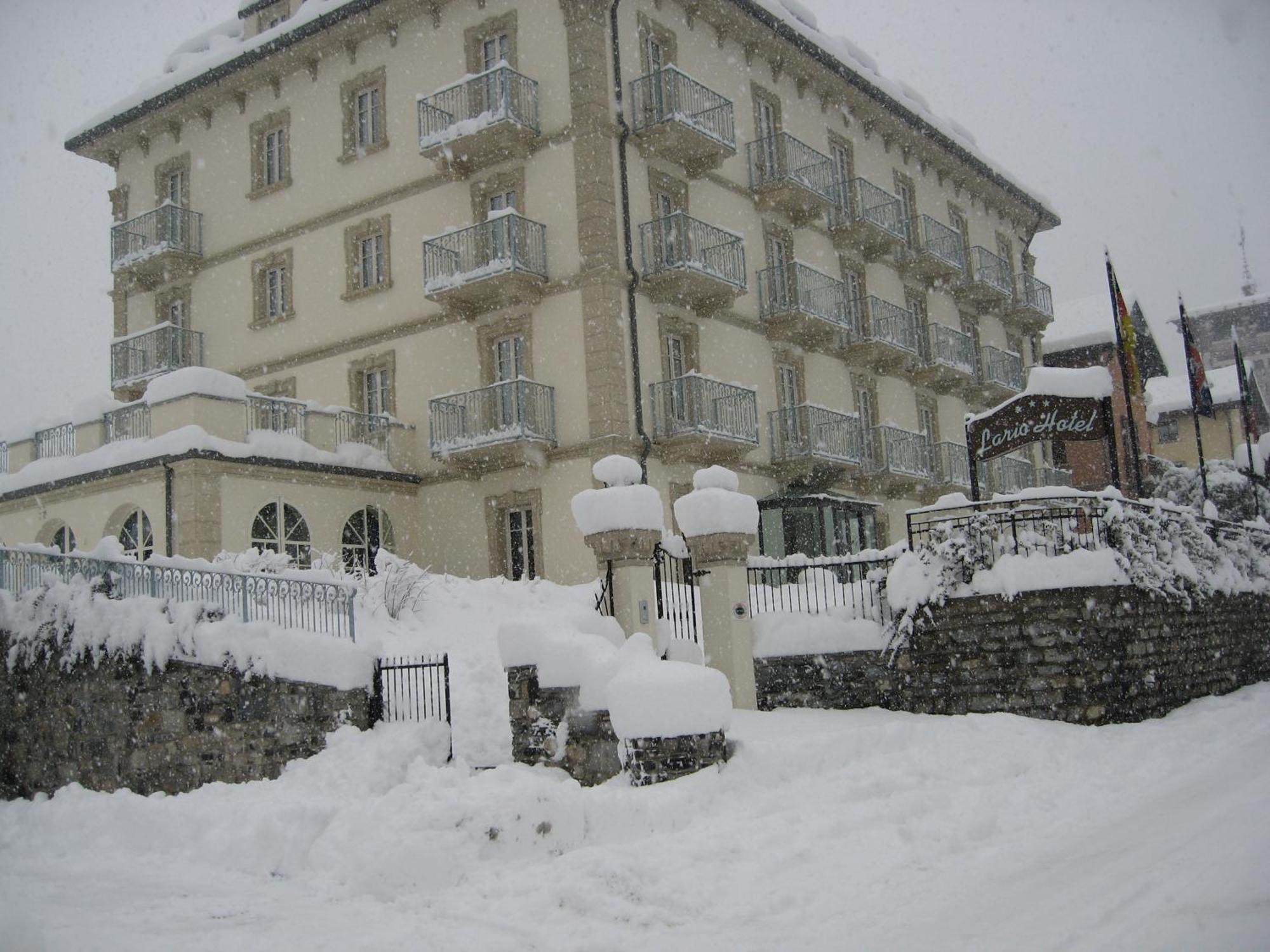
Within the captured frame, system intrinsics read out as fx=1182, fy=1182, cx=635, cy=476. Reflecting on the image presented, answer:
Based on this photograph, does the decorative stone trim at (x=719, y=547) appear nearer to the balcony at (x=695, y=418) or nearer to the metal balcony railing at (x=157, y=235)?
the balcony at (x=695, y=418)

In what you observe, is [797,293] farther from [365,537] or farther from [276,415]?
[276,415]

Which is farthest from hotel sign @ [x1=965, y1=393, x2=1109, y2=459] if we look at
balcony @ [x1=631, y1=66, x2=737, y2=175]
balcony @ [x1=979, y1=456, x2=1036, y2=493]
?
balcony @ [x1=979, y1=456, x2=1036, y2=493]

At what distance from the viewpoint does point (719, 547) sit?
1411 cm

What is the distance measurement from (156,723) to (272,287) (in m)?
16.4

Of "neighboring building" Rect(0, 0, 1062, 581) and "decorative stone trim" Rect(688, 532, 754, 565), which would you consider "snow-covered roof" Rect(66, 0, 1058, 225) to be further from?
"decorative stone trim" Rect(688, 532, 754, 565)

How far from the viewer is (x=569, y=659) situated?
474 inches

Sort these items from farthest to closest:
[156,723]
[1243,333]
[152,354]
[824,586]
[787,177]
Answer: [1243,333]
[152,354]
[787,177]
[824,586]
[156,723]

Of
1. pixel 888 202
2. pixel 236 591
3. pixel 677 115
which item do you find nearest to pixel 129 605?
pixel 236 591

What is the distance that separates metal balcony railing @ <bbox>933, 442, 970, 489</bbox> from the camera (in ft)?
102

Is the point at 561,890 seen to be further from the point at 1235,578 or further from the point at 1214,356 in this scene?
the point at 1214,356

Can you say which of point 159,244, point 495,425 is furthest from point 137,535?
point 159,244

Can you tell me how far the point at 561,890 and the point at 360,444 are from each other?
17.0 m

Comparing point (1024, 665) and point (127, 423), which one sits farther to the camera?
point (127, 423)

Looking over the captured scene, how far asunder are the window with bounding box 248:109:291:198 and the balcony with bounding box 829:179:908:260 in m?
13.0
